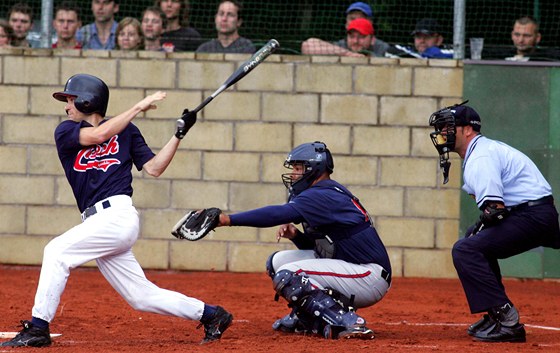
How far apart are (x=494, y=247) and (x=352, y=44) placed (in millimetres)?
4297

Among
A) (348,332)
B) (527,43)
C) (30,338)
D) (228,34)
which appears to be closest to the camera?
(30,338)

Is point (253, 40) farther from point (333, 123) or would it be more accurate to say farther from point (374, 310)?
point (374, 310)

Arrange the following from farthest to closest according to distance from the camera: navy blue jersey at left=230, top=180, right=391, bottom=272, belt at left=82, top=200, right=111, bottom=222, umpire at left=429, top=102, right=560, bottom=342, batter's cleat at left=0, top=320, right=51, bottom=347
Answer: umpire at left=429, top=102, right=560, bottom=342
navy blue jersey at left=230, top=180, right=391, bottom=272
belt at left=82, top=200, right=111, bottom=222
batter's cleat at left=0, top=320, right=51, bottom=347

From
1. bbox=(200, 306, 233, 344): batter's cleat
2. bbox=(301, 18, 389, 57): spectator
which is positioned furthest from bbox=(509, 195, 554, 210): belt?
bbox=(301, 18, 389, 57): spectator

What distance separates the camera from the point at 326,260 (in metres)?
6.66

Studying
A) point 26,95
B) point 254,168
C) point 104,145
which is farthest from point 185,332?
point 26,95

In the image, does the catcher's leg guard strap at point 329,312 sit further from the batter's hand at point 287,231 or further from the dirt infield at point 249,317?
the batter's hand at point 287,231

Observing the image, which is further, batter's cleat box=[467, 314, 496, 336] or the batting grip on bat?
batter's cleat box=[467, 314, 496, 336]

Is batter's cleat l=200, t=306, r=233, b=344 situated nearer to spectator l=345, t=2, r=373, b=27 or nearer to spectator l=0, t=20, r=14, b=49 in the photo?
spectator l=345, t=2, r=373, b=27

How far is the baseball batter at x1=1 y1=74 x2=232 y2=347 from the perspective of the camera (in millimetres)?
5996

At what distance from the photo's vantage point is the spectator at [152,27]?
10.4 m

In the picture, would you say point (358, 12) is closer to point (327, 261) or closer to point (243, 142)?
point (243, 142)

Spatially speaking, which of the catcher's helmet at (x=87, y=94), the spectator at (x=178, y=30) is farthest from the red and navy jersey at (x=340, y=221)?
the spectator at (x=178, y=30)

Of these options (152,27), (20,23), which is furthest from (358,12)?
(20,23)
